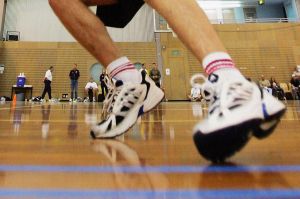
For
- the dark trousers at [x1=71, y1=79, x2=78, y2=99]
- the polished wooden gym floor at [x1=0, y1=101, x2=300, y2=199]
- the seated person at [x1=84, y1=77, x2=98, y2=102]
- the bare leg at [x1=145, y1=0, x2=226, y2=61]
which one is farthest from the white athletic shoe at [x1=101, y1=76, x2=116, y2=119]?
the seated person at [x1=84, y1=77, x2=98, y2=102]

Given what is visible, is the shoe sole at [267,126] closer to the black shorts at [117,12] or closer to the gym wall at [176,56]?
the black shorts at [117,12]

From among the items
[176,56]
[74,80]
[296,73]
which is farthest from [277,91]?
[74,80]

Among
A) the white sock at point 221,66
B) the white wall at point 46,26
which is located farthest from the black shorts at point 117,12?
the white wall at point 46,26

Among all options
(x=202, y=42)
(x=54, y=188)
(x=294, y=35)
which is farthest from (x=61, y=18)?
(x=294, y=35)

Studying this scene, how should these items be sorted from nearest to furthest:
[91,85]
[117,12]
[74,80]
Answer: [117,12], [74,80], [91,85]

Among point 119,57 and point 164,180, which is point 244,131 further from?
point 119,57

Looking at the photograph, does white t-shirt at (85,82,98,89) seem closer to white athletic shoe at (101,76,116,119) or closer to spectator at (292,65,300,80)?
spectator at (292,65,300,80)

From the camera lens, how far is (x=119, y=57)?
2.43ft

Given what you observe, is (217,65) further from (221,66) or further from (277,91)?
(277,91)

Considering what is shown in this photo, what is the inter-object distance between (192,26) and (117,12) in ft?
1.26

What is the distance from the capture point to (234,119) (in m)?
0.39

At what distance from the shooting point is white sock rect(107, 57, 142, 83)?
0.70 metres

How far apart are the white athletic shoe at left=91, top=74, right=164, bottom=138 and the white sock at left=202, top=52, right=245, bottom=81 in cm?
24

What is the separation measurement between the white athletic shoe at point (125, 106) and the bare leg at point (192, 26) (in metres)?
0.21
